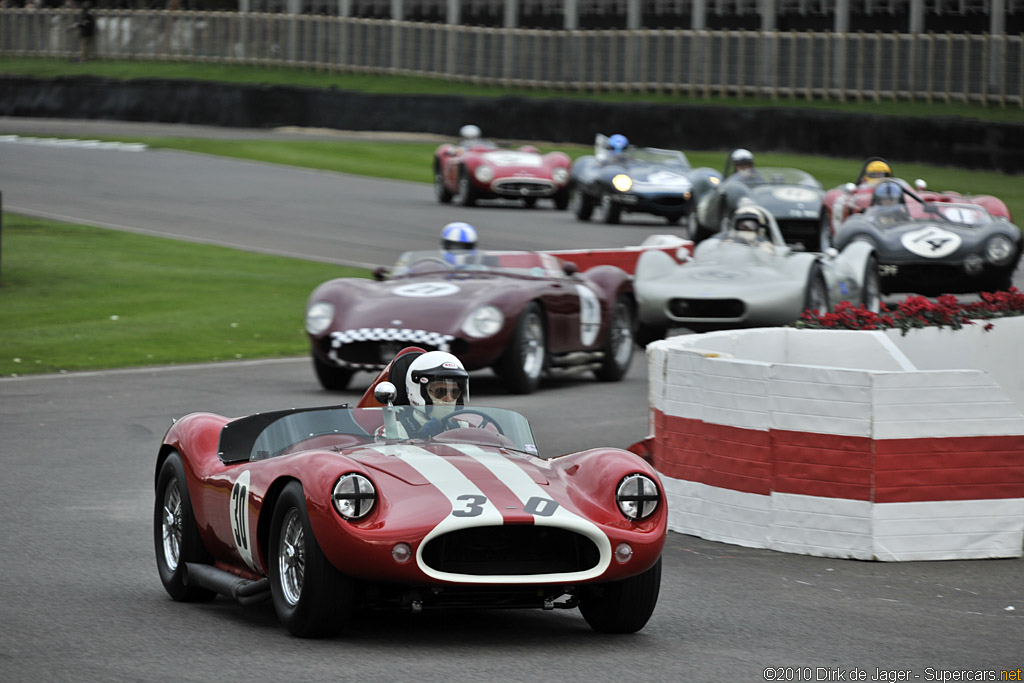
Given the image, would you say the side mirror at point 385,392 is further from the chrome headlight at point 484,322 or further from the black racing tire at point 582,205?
the black racing tire at point 582,205

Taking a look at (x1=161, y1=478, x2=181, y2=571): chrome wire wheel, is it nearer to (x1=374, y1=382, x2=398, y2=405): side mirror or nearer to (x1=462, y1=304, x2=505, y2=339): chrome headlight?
(x1=374, y1=382, x2=398, y2=405): side mirror

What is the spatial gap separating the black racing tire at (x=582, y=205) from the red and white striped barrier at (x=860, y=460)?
2100cm

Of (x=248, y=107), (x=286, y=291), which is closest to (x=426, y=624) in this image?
(x=286, y=291)

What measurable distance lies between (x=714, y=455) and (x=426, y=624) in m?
2.51

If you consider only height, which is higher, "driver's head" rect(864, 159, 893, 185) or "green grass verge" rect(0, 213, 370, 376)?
"driver's head" rect(864, 159, 893, 185)

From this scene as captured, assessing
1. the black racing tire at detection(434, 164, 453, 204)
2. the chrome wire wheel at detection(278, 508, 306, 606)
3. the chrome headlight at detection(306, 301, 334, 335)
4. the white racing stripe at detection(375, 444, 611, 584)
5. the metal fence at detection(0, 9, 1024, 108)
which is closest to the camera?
the white racing stripe at detection(375, 444, 611, 584)

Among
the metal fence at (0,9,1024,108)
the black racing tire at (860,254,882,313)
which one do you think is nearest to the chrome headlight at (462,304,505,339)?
the black racing tire at (860,254,882,313)

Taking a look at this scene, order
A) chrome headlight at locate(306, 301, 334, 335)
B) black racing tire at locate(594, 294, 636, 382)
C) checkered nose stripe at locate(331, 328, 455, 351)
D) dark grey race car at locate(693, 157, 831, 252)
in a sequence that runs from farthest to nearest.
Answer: dark grey race car at locate(693, 157, 831, 252) → black racing tire at locate(594, 294, 636, 382) → chrome headlight at locate(306, 301, 334, 335) → checkered nose stripe at locate(331, 328, 455, 351)

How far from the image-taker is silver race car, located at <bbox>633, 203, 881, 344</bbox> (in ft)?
50.2

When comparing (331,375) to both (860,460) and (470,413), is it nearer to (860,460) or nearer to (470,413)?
(860,460)

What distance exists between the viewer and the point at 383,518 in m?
5.82

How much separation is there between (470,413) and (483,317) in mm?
6231

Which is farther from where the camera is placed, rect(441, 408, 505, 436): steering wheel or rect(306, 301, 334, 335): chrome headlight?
rect(306, 301, 334, 335): chrome headlight

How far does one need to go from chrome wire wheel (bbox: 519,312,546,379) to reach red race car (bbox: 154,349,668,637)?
6.62 metres
